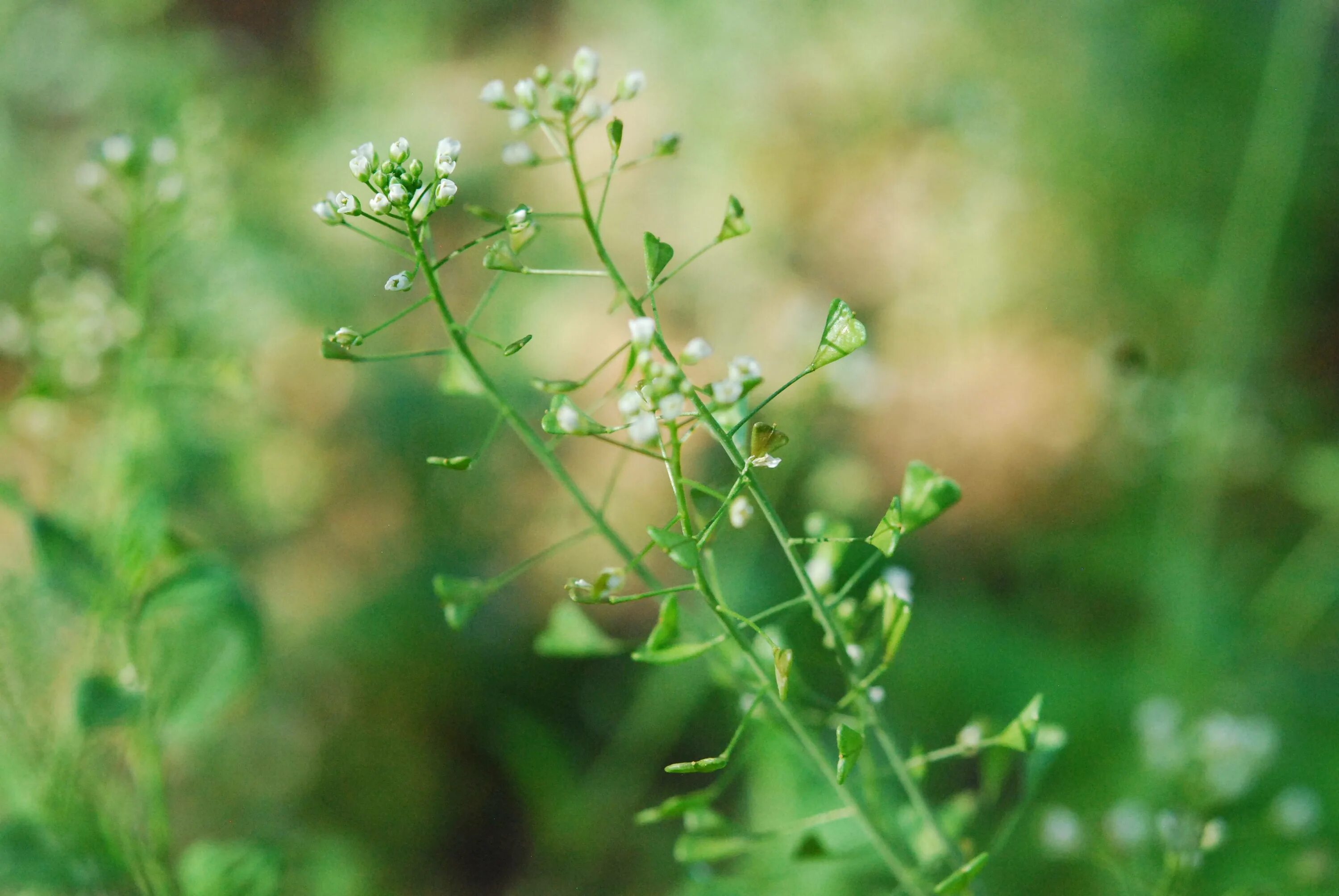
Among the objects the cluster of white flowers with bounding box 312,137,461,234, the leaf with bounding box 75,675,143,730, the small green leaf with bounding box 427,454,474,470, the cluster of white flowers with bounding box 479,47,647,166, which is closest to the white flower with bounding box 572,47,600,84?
the cluster of white flowers with bounding box 479,47,647,166

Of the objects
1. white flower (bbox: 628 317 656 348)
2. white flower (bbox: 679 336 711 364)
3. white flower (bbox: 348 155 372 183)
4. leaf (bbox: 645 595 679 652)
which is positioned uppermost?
white flower (bbox: 348 155 372 183)

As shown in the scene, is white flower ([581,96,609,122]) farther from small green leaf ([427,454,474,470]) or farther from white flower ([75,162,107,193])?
white flower ([75,162,107,193])

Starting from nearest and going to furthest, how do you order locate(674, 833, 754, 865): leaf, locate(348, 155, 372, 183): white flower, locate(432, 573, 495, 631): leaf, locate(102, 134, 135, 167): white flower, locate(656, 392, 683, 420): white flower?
locate(656, 392, 683, 420): white flower, locate(348, 155, 372, 183): white flower, locate(432, 573, 495, 631): leaf, locate(674, 833, 754, 865): leaf, locate(102, 134, 135, 167): white flower

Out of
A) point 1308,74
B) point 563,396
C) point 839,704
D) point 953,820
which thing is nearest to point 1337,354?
point 1308,74

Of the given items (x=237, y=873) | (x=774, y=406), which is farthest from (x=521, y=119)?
(x=774, y=406)

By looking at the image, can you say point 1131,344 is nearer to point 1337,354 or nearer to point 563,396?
point 563,396

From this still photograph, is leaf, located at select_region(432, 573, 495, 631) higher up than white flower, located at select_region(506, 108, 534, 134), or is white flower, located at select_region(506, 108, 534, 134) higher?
white flower, located at select_region(506, 108, 534, 134)

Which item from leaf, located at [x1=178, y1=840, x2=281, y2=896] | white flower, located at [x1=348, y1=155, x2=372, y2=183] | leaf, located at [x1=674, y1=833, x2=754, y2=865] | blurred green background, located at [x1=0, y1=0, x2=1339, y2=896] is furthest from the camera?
blurred green background, located at [x1=0, y1=0, x2=1339, y2=896]

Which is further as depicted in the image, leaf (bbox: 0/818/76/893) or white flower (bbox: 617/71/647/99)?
leaf (bbox: 0/818/76/893)
